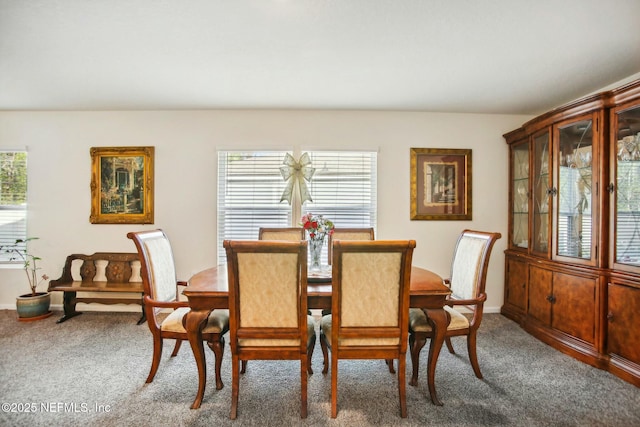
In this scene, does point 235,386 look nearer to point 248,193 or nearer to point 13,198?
point 248,193

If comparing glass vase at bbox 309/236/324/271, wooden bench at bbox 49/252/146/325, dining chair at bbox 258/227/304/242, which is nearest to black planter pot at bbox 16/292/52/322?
wooden bench at bbox 49/252/146/325

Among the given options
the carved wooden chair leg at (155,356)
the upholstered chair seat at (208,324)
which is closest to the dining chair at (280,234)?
the upholstered chair seat at (208,324)

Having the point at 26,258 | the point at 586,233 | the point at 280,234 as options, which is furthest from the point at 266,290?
the point at 26,258

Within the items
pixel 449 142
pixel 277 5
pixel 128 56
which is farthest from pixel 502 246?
pixel 128 56

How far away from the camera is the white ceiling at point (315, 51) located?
1.79m

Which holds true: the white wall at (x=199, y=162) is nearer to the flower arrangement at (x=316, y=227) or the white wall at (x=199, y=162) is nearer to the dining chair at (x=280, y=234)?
the dining chair at (x=280, y=234)

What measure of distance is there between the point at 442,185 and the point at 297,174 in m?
1.77

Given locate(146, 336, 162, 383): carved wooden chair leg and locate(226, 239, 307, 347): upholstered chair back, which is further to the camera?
locate(146, 336, 162, 383): carved wooden chair leg

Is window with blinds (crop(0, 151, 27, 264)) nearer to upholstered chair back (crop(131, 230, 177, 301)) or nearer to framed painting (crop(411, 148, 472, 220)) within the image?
upholstered chair back (crop(131, 230, 177, 301))

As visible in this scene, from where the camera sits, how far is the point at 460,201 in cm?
360

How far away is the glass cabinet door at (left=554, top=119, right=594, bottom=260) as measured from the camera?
2.52 metres

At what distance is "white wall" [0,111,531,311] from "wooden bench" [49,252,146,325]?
5.6 inches

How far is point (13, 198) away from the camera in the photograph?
3619mm

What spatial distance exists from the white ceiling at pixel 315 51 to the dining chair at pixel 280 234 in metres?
1.42
